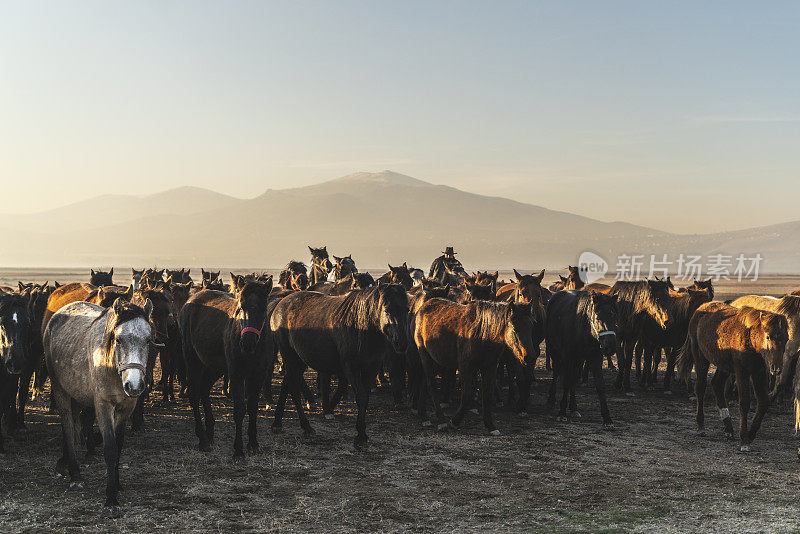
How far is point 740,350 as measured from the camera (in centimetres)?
1027

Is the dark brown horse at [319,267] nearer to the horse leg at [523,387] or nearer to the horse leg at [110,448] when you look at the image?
the horse leg at [523,387]

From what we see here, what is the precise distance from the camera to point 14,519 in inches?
279

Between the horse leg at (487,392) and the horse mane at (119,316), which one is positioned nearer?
the horse mane at (119,316)

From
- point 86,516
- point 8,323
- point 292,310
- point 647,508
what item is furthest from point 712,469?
point 8,323

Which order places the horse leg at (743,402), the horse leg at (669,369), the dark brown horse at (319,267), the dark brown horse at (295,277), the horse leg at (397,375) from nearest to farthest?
the horse leg at (743,402) → the horse leg at (397,375) → the horse leg at (669,369) → the dark brown horse at (295,277) → the dark brown horse at (319,267)

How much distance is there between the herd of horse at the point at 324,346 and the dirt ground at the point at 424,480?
389 mm

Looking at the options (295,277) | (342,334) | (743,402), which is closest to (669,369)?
A: (743,402)

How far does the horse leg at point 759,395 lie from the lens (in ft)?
32.8

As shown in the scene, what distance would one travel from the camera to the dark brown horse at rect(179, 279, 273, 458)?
9266 mm

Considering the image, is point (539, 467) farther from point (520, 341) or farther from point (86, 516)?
point (86, 516)

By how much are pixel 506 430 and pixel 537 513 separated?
422cm

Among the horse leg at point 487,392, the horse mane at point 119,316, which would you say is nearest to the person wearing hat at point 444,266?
the horse leg at point 487,392

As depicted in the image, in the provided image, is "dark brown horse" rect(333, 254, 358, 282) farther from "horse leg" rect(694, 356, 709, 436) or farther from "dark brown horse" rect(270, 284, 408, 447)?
"horse leg" rect(694, 356, 709, 436)

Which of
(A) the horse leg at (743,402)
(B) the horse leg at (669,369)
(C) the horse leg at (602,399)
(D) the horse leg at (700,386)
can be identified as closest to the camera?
(A) the horse leg at (743,402)
